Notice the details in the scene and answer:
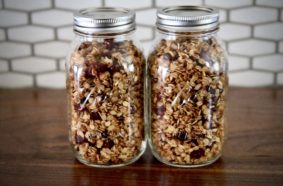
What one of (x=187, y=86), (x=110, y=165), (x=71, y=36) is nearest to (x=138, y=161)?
(x=110, y=165)

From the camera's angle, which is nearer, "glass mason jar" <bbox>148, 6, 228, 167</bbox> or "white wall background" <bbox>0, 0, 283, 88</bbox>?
"glass mason jar" <bbox>148, 6, 228, 167</bbox>

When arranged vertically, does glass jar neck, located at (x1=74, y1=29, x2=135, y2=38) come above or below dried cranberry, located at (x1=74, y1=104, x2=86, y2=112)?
above

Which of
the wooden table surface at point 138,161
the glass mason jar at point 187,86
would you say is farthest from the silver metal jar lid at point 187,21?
the wooden table surface at point 138,161

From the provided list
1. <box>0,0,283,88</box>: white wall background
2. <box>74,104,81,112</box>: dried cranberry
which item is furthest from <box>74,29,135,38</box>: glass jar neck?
<box>0,0,283,88</box>: white wall background

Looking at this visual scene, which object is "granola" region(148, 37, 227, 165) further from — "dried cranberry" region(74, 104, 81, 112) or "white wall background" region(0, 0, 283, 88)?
"white wall background" region(0, 0, 283, 88)

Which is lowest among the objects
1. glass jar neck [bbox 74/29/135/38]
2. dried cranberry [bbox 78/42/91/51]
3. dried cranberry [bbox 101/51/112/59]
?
dried cranberry [bbox 101/51/112/59]

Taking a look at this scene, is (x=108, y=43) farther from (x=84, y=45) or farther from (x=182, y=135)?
(x=182, y=135)

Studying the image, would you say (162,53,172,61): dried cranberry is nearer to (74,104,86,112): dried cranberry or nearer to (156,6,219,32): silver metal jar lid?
(156,6,219,32): silver metal jar lid
